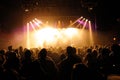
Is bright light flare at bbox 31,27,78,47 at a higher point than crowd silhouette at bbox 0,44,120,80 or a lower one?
higher

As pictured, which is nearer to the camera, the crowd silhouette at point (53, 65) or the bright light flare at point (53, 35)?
the crowd silhouette at point (53, 65)

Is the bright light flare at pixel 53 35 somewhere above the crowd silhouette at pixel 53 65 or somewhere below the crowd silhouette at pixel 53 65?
above

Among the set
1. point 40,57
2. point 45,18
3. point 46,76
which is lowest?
point 46,76

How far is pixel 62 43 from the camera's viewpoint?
27.0m

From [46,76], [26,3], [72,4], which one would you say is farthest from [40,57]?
[72,4]

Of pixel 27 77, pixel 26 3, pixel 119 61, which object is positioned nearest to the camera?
pixel 27 77

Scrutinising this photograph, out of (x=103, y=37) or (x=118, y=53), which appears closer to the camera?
(x=118, y=53)

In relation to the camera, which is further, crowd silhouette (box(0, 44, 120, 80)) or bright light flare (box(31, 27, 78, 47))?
bright light flare (box(31, 27, 78, 47))

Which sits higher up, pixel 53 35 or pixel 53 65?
pixel 53 35

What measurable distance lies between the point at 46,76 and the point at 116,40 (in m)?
19.7

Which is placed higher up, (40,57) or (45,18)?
(45,18)

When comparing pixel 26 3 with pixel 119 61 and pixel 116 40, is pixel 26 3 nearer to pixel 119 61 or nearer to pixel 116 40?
pixel 116 40

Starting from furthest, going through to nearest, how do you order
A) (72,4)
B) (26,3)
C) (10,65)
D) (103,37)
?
(103,37)
(72,4)
(26,3)
(10,65)

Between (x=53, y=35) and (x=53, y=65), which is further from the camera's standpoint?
(x=53, y=35)
